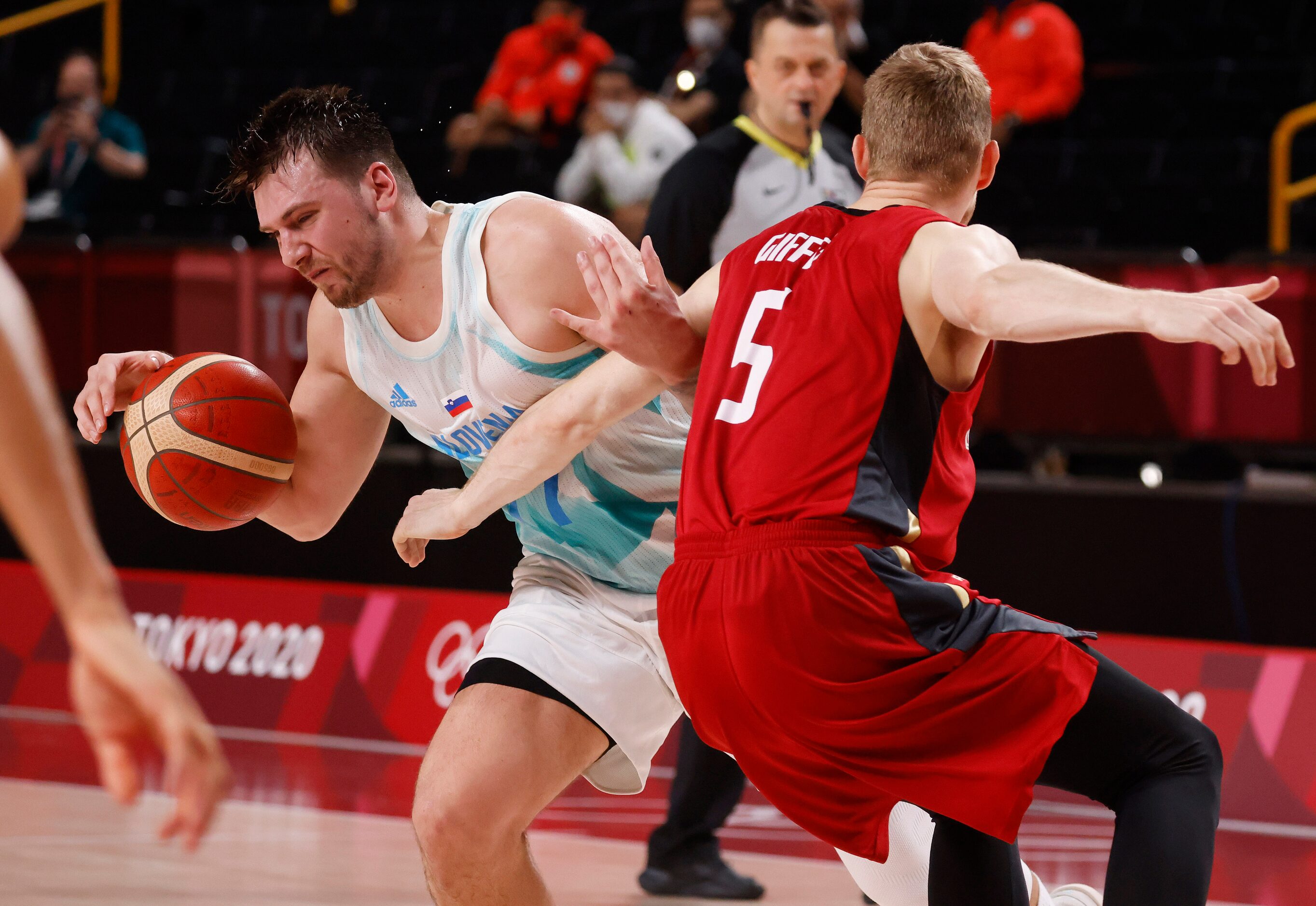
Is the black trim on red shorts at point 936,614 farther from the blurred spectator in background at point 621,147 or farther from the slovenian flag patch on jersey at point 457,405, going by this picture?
the blurred spectator in background at point 621,147

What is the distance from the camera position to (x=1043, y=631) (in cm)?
240

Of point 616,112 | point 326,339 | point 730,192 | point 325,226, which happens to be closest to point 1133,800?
point 325,226

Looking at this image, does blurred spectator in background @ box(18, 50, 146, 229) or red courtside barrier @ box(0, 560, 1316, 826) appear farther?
blurred spectator in background @ box(18, 50, 146, 229)

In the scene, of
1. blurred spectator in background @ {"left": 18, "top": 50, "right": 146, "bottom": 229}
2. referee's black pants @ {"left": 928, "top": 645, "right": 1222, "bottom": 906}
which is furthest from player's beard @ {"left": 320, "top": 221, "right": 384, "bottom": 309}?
blurred spectator in background @ {"left": 18, "top": 50, "right": 146, "bottom": 229}

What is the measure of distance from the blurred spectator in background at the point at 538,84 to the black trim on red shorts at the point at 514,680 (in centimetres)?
645

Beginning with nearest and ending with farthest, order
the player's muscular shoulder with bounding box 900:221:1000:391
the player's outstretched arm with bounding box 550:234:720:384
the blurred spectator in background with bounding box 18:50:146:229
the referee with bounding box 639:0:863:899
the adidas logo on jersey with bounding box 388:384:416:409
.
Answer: the player's muscular shoulder with bounding box 900:221:1000:391
the player's outstretched arm with bounding box 550:234:720:384
the adidas logo on jersey with bounding box 388:384:416:409
the referee with bounding box 639:0:863:899
the blurred spectator in background with bounding box 18:50:146:229

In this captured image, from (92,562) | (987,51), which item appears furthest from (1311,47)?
(92,562)

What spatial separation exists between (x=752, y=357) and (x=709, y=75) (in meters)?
5.73

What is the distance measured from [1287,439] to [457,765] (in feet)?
12.8

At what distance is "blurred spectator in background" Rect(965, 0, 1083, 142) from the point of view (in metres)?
7.91

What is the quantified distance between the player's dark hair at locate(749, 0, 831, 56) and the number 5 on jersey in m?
2.32

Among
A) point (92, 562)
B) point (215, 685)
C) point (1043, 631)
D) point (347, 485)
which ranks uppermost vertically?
point (92, 562)

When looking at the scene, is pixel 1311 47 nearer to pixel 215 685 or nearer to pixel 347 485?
pixel 215 685

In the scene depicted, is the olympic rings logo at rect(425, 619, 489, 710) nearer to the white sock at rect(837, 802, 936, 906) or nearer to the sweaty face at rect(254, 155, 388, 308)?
the sweaty face at rect(254, 155, 388, 308)
